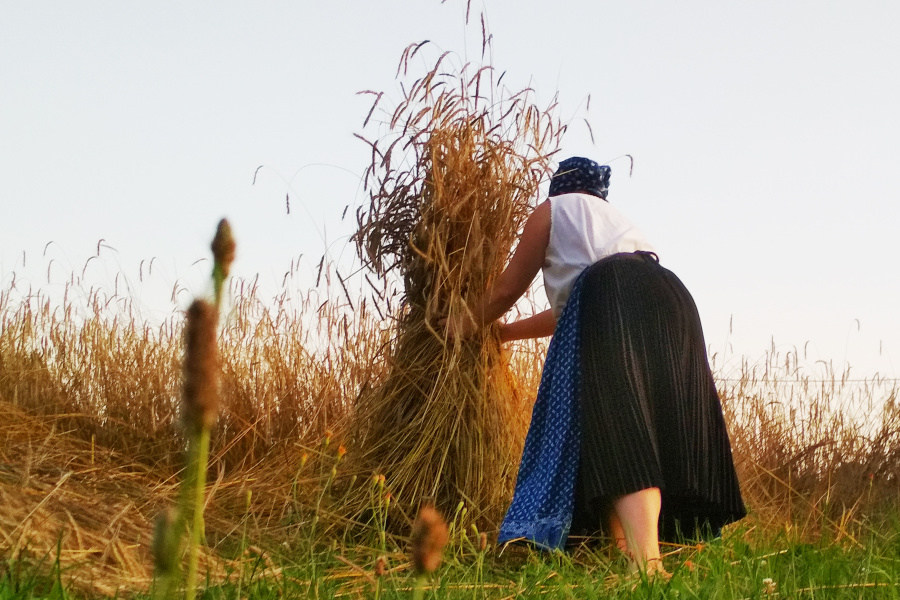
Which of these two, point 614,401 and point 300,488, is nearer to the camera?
point 614,401

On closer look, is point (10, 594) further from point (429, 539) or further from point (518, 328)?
point (518, 328)

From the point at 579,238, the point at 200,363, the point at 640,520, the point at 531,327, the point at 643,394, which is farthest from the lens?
the point at 531,327

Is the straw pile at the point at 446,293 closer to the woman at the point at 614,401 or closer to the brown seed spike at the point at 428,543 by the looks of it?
the woman at the point at 614,401

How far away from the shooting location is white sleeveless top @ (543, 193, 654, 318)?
8.13ft

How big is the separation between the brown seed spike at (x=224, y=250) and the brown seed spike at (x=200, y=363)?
15 mm

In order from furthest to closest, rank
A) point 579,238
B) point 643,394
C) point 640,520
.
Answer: point 579,238
point 643,394
point 640,520

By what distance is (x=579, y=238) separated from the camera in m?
2.48

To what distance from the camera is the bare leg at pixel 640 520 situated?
2.13 m

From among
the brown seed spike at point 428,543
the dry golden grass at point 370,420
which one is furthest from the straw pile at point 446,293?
the brown seed spike at point 428,543

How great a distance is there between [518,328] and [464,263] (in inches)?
11.3

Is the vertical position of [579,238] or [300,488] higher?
[579,238]

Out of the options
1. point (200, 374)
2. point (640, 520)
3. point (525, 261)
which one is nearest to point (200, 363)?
point (200, 374)

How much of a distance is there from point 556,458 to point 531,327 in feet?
1.77

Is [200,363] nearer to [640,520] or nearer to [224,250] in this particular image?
[224,250]
